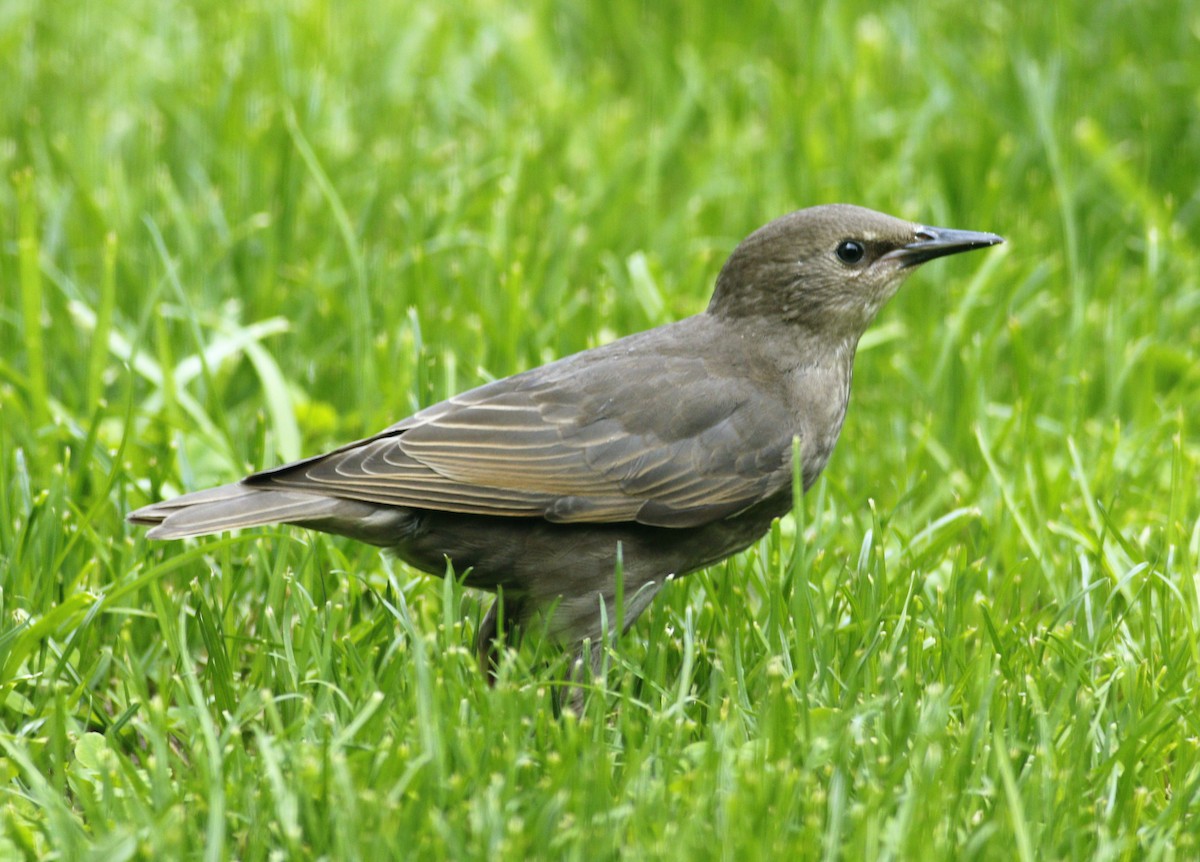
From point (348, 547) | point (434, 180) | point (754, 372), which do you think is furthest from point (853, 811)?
point (434, 180)

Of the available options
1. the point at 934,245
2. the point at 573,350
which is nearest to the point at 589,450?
Answer: the point at 934,245

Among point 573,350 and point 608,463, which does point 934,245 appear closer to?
point 608,463

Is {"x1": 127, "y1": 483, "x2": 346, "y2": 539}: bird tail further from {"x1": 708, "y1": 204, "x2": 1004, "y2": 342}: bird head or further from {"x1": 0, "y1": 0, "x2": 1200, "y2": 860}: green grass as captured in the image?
{"x1": 708, "y1": 204, "x2": 1004, "y2": 342}: bird head

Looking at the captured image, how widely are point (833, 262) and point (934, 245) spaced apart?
30 cm

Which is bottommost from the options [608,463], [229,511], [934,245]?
[608,463]

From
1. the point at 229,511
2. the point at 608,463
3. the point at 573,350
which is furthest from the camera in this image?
the point at 573,350

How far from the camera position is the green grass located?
10.4 ft

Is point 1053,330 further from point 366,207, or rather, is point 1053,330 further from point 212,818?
point 212,818

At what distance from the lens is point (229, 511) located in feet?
12.5

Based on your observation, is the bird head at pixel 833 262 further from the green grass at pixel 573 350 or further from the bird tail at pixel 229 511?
the bird tail at pixel 229 511

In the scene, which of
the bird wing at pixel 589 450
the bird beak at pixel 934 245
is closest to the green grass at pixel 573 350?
the bird wing at pixel 589 450

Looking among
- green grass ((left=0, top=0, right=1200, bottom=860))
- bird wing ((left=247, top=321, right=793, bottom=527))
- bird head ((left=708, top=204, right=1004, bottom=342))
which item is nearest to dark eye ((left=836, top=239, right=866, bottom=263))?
bird head ((left=708, top=204, right=1004, bottom=342))

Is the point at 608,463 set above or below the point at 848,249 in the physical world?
below

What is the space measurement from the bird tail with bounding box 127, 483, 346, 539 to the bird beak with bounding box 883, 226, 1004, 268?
1711 mm
